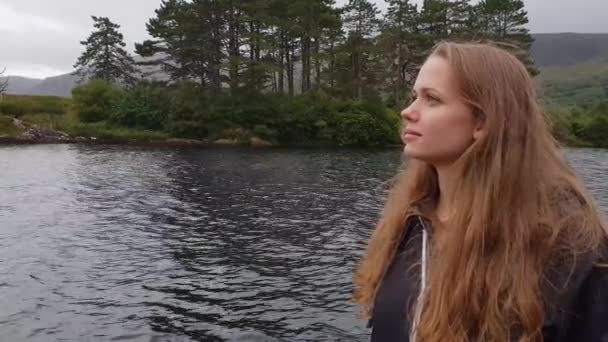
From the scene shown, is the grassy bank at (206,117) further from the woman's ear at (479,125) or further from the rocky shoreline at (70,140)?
the woman's ear at (479,125)

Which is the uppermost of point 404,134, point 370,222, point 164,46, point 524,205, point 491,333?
point 164,46

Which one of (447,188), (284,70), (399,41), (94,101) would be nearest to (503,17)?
(399,41)

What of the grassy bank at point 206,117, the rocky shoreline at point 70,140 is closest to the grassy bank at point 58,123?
the grassy bank at point 206,117

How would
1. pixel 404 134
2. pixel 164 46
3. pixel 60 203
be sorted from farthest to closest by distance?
pixel 164 46, pixel 60 203, pixel 404 134

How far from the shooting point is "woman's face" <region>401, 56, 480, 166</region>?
2.09 m

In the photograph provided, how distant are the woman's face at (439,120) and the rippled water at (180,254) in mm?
7039

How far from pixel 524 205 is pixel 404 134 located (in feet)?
1.77

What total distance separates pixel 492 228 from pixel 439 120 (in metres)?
0.46

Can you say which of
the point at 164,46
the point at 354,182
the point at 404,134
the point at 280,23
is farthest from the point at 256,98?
the point at 404,134

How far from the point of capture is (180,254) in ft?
43.9

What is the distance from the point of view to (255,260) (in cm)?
1291

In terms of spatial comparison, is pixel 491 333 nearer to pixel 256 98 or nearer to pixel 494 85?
pixel 494 85

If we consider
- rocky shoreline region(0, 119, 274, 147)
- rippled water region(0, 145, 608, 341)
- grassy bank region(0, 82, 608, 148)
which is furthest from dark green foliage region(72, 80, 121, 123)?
rippled water region(0, 145, 608, 341)

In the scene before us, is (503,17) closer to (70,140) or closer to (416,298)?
(70,140)
